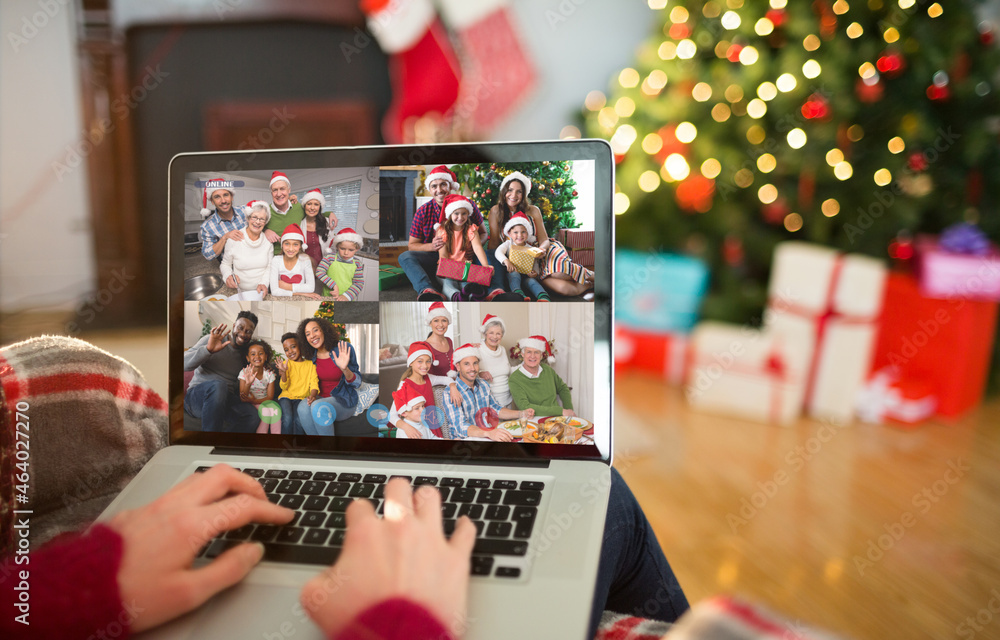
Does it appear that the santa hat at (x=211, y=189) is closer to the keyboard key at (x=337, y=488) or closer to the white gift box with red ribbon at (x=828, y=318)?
the keyboard key at (x=337, y=488)

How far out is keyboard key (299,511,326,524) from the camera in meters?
0.50

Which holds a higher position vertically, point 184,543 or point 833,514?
point 184,543

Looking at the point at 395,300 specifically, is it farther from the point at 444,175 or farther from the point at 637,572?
the point at 637,572

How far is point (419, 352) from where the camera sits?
1.91 ft

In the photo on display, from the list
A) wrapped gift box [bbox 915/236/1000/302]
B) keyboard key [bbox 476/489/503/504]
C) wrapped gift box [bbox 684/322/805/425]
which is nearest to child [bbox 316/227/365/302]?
keyboard key [bbox 476/489/503/504]

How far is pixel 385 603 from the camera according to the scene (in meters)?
0.37

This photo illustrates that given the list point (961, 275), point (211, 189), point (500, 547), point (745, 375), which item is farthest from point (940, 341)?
point (211, 189)

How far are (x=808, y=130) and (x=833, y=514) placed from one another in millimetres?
1176

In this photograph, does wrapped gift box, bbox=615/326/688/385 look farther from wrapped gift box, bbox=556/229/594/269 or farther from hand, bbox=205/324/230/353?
hand, bbox=205/324/230/353

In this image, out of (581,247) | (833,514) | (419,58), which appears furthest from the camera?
(419,58)

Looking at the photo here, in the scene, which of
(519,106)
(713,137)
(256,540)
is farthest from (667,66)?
(256,540)

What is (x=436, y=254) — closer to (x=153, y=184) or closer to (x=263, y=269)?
(x=263, y=269)

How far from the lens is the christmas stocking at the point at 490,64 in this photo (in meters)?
2.54

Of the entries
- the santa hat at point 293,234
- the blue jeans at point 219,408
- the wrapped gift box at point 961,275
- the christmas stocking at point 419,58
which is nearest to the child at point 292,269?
the santa hat at point 293,234
